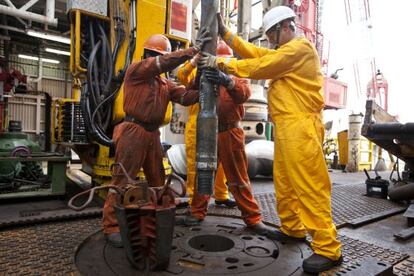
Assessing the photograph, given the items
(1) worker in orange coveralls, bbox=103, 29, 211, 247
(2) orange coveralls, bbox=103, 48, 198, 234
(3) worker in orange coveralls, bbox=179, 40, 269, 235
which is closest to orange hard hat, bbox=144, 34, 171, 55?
(1) worker in orange coveralls, bbox=103, 29, 211, 247

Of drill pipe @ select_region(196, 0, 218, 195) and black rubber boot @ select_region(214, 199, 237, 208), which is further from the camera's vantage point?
black rubber boot @ select_region(214, 199, 237, 208)

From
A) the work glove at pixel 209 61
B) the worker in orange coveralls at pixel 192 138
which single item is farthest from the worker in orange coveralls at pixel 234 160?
the work glove at pixel 209 61

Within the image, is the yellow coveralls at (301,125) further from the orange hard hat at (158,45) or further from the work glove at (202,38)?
the orange hard hat at (158,45)

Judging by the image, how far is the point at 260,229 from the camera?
8.16ft

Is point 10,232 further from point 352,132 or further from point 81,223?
point 352,132

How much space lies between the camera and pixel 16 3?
10.6 m

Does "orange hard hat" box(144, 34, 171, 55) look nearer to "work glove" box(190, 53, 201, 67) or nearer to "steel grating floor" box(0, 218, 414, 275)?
"work glove" box(190, 53, 201, 67)

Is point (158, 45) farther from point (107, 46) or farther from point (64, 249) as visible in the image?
point (64, 249)

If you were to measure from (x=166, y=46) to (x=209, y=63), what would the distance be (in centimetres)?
63

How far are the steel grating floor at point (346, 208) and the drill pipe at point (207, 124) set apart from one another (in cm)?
106

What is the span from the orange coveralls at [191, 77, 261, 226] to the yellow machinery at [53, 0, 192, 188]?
2.52 ft

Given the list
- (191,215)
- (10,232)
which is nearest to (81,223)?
(10,232)

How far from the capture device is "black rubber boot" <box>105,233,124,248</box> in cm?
211

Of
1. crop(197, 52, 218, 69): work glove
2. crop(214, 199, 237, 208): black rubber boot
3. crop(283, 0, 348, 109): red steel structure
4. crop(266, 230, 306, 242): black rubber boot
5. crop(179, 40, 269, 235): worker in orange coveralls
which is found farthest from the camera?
crop(283, 0, 348, 109): red steel structure
